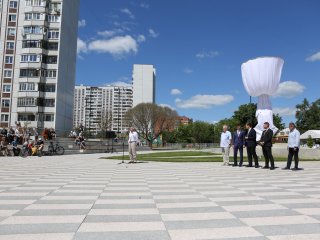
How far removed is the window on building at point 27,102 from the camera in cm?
6200

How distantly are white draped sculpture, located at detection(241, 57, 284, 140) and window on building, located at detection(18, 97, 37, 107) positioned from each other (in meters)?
50.6

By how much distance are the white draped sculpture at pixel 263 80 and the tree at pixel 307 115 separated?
72.6m

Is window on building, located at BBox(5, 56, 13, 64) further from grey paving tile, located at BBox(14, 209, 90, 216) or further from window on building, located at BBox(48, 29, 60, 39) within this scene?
grey paving tile, located at BBox(14, 209, 90, 216)

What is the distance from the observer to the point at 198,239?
3885 mm

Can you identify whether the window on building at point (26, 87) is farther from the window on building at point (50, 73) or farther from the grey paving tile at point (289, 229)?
the grey paving tile at point (289, 229)

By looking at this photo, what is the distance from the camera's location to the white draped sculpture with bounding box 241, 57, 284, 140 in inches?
720

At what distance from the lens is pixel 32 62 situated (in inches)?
2484

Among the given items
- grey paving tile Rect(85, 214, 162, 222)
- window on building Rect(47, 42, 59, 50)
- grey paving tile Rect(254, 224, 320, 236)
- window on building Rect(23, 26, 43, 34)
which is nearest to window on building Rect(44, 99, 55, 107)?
window on building Rect(47, 42, 59, 50)

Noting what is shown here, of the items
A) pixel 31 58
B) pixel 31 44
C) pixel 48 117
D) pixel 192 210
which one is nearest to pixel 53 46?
pixel 31 44

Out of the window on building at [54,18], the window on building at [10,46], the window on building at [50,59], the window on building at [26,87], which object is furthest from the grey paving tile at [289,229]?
the window on building at [10,46]

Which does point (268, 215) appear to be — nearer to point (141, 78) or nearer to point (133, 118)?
point (133, 118)

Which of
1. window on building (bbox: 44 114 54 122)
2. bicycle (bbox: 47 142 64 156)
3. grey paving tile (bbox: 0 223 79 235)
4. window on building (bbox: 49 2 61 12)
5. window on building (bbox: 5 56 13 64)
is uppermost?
window on building (bbox: 49 2 61 12)

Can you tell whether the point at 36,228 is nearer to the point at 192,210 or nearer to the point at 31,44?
the point at 192,210

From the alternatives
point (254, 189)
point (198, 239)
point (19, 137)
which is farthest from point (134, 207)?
point (19, 137)
